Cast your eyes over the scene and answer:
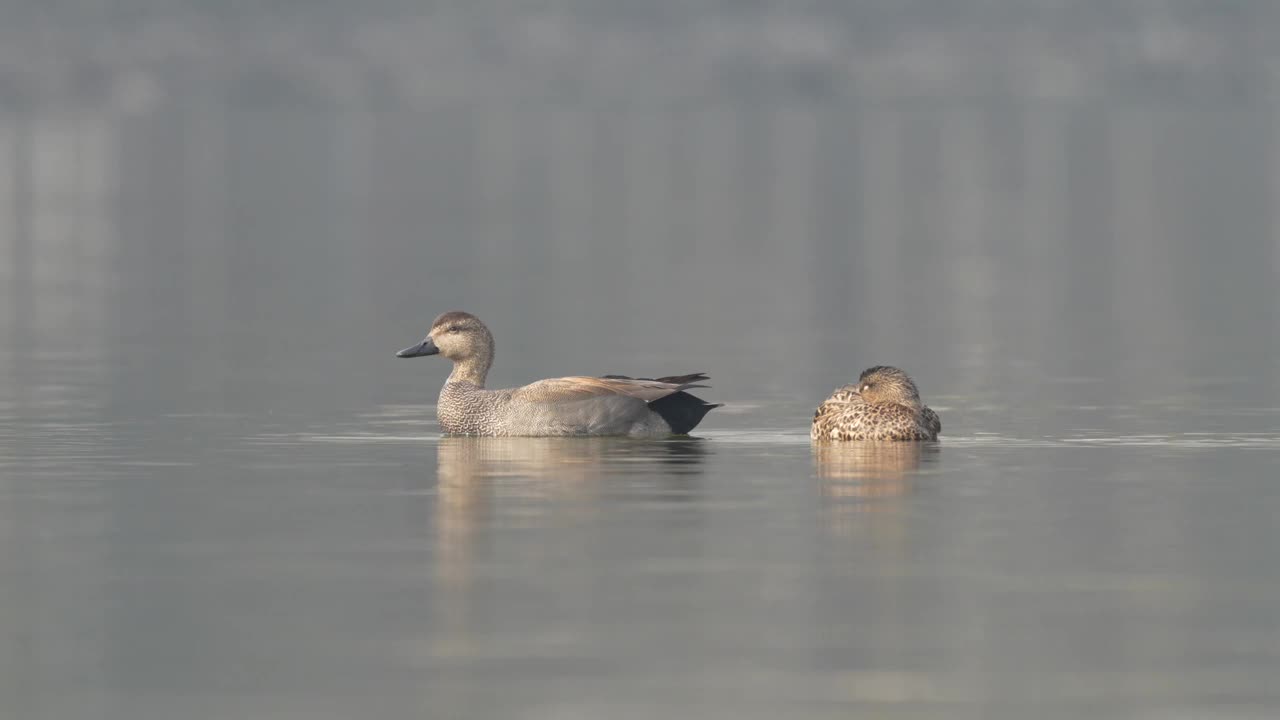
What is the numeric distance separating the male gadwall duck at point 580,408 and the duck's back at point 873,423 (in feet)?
4.03

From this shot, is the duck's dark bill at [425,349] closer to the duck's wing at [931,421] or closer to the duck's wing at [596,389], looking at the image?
the duck's wing at [596,389]

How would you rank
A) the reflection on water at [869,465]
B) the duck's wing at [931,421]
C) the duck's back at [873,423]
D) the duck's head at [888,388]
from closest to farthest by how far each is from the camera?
the reflection on water at [869,465]
the duck's back at [873,423]
the duck's wing at [931,421]
the duck's head at [888,388]

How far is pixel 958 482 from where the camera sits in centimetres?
2244

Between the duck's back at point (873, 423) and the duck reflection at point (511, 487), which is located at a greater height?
the duck's back at point (873, 423)

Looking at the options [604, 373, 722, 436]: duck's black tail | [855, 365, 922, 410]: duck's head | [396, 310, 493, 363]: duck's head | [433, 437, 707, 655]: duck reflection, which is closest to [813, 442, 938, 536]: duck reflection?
[855, 365, 922, 410]: duck's head

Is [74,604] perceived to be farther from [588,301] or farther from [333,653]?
[588,301]

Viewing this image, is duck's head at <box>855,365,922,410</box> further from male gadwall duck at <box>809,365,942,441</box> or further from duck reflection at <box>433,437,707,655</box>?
duck reflection at <box>433,437,707,655</box>

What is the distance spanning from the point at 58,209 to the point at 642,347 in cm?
8058

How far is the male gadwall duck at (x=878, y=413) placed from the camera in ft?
85.3

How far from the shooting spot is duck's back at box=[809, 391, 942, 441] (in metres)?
26.0

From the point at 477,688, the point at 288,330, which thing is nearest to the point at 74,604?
the point at 477,688

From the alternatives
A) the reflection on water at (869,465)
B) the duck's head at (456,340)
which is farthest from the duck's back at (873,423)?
the duck's head at (456,340)

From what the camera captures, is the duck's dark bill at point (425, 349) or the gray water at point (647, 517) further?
the duck's dark bill at point (425, 349)

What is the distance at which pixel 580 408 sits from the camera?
88.7 feet
